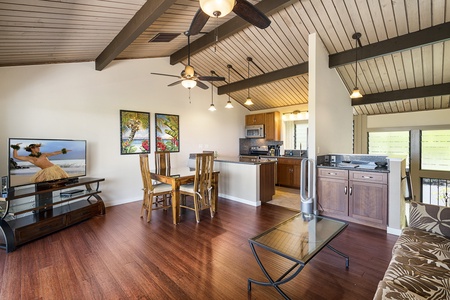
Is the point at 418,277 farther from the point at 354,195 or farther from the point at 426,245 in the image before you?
the point at 354,195

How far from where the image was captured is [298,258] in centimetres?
161

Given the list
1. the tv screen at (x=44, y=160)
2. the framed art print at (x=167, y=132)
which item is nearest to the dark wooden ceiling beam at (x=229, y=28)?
the framed art print at (x=167, y=132)

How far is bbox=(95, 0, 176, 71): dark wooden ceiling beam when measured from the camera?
7.93 ft

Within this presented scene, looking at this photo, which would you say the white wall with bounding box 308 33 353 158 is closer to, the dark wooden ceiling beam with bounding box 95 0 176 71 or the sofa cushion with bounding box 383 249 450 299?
the sofa cushion with bounding box 383 249 450 299

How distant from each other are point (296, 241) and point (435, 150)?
5955mm

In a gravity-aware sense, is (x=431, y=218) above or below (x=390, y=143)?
below

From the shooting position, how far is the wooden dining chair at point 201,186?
3.43m

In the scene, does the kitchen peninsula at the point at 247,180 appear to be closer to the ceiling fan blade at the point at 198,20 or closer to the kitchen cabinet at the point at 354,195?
the kitchen cabinet at the point at 354,195

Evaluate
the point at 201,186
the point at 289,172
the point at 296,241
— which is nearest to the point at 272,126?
the point at 289,172

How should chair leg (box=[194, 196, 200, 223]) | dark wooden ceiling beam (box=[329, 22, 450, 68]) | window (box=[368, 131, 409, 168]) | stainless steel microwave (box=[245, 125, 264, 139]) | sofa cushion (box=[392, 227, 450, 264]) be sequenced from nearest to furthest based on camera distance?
sofa cushion (box=[392, 227, 450, 264])
dark wooden ceiling beam (box=[329, 22, 450, 68])
chair leg (box=[194, 196, 200, 223])
window (box=[368, 131, 409, 168])
stainless steel microwave (box=[245, 125, 264, 139])

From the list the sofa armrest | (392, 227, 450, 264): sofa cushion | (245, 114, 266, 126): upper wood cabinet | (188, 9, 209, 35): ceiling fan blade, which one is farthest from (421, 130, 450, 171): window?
(188, 9, 209, 35): ceiling fan blade

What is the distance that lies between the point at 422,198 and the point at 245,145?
5237mm

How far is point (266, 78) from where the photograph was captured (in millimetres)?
5270

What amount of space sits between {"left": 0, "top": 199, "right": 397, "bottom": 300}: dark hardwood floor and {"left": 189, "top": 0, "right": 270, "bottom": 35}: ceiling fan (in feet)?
7.53
